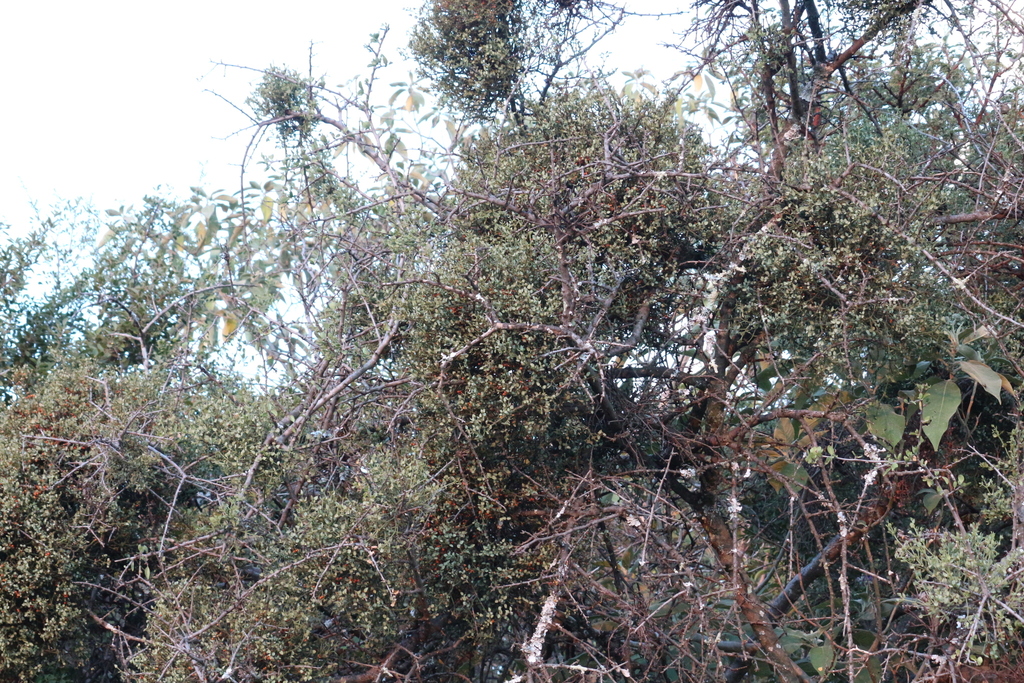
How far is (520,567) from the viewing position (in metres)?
3.28

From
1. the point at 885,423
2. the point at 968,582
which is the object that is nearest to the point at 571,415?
the point at 885,423

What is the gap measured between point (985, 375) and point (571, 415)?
5.05 ft

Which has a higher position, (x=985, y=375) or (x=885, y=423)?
(x=985, y=375)

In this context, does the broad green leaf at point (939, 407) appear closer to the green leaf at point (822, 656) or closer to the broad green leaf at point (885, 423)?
the broad green leaf at point (885, 423)

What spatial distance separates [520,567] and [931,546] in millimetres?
1805

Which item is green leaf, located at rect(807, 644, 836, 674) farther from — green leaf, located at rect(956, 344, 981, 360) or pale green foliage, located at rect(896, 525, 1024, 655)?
green leaf, located at rect(956, 344, 981, 360)

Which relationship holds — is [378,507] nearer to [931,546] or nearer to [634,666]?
[634,666]

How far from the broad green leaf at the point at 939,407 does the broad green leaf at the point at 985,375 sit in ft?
0.37

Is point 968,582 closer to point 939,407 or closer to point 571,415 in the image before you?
point 939,407

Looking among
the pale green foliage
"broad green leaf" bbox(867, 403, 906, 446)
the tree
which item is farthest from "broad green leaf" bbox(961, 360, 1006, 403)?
the pale green foliage

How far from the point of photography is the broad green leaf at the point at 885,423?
345 centimetres

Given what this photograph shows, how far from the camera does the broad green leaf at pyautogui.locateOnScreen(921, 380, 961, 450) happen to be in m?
3.40

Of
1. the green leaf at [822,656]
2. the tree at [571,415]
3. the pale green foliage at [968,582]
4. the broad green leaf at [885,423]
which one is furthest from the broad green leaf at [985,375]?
the green leaf at [822,656]

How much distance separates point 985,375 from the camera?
334cm
